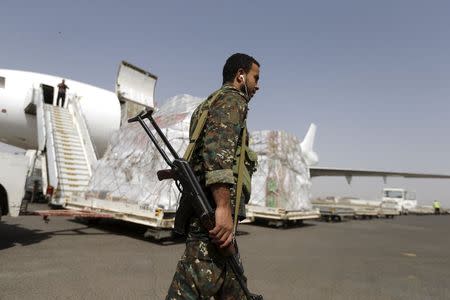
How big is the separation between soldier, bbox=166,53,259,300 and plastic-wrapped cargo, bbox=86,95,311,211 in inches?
199

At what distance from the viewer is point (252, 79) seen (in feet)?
7.21

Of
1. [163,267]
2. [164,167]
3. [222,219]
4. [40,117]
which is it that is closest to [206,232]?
[222,219]

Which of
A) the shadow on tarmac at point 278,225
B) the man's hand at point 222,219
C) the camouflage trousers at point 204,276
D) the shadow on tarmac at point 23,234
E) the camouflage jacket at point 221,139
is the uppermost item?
the camouflage jacket at point 221,139

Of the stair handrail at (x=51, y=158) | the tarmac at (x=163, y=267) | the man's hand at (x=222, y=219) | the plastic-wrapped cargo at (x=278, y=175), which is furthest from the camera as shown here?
the plastic-wrapped cargo at (x=278, y=175)

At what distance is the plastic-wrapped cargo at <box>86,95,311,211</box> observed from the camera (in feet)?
23.8

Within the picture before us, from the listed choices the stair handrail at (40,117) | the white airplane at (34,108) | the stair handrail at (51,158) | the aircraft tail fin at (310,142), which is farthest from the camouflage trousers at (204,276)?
the aircraft tail fin at (310,142)

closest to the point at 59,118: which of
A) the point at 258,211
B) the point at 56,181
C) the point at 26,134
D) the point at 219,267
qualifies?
the point at 26,134

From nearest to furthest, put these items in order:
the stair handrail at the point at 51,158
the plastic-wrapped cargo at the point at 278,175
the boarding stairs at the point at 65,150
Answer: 1. the boarding stairs at the point at 65,150
2. the stair handrail at the point at 51,158
3. the plastic-wrapped cargo at the point at 278,175

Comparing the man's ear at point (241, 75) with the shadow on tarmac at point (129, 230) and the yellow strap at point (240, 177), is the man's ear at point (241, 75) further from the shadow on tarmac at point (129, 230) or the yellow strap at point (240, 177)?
the shadow on tarmac at point (129, 230)

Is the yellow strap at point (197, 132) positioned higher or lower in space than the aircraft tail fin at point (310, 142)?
lower

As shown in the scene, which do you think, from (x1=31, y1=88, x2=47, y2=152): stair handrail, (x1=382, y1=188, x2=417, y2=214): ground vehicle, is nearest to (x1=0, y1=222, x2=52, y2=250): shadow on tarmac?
(x1=31, y1=88, x2=47, y2=152): stair handrail

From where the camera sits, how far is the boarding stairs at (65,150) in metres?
9.31

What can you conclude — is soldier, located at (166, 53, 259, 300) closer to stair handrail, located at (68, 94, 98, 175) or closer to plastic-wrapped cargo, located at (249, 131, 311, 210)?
stair handrail, located at (68, 94, 98, 175)

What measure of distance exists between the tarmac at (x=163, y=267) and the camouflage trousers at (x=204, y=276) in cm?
201
